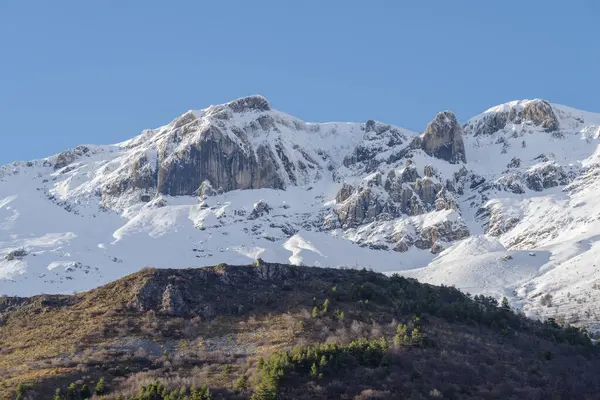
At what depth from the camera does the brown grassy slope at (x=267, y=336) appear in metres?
39.5

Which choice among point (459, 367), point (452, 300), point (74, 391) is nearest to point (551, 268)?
point (452, 300)

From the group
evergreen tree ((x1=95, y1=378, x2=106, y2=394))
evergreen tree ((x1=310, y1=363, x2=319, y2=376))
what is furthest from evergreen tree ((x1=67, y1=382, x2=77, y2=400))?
evergreen tree ((x1=310, y1=363, x2=319, y2=376))

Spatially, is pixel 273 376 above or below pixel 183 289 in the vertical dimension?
below

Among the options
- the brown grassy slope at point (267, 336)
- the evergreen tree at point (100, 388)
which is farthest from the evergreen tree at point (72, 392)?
the evergreen tree at point (100, 388)

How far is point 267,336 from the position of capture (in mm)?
48500

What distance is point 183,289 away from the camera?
55625mm

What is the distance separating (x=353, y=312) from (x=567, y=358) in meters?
15.5

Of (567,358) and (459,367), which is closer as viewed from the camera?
(459,367)

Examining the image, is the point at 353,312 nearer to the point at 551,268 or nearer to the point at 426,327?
the point at 426,327

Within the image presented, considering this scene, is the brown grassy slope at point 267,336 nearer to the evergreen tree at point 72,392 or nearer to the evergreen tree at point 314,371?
the evergreen tree at point 314,371

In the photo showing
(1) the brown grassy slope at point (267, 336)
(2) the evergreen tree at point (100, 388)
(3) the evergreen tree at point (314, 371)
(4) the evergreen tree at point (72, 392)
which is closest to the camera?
(4) the evergreen tree at point (72, 392)

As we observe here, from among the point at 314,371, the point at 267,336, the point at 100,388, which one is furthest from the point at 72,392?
the point at 267,336

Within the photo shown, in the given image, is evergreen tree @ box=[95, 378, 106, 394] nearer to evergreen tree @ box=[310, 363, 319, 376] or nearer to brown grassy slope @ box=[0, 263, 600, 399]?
brown grassy slope @ box=[0, 263, 600, 399]

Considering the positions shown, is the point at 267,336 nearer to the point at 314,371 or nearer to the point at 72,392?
the point at 314,371
